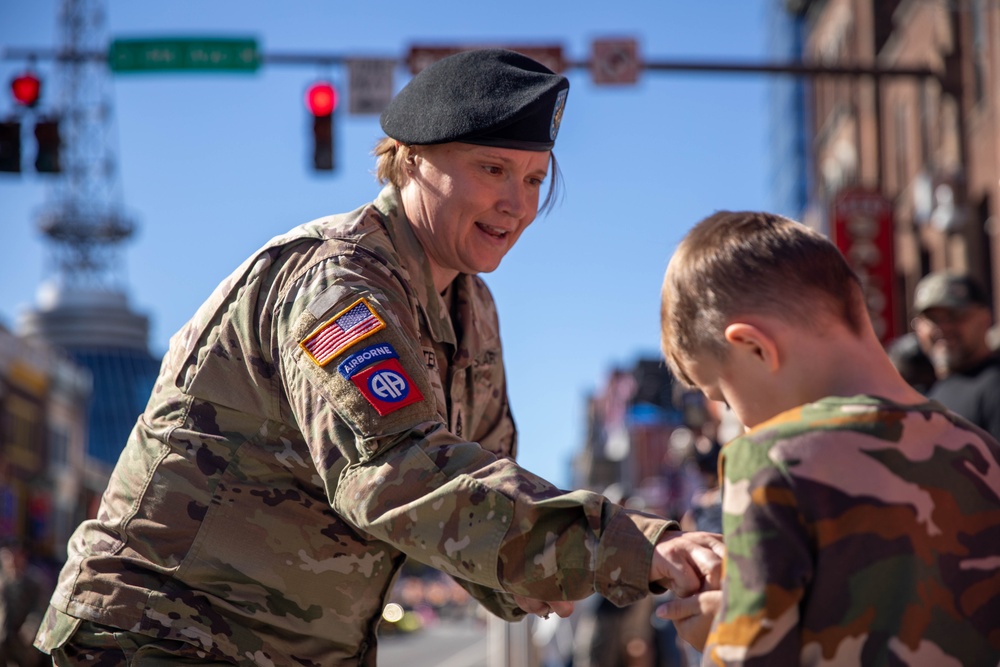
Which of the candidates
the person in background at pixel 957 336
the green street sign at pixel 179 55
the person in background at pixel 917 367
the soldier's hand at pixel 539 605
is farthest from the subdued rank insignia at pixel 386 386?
the green street sign at pixel 179 55

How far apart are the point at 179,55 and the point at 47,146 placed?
2.07 m

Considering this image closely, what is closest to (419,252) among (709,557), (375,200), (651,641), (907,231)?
(375,200)

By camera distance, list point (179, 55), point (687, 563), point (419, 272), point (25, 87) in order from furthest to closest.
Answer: point (25, 87) < point (179, 55) < point (419, 272) < point (687, 563)

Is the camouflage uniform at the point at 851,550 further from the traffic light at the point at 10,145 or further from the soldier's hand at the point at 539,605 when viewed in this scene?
the traffic light at the point at 10,145

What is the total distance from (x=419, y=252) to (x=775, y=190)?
145 meters

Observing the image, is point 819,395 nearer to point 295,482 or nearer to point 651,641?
point 295,482

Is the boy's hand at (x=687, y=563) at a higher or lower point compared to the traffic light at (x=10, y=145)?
lower

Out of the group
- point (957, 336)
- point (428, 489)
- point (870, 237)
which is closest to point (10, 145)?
point (957, 336)

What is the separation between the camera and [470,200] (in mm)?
3152

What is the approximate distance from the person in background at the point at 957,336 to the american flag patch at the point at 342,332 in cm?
449

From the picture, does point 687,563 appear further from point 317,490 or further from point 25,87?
point 25,87

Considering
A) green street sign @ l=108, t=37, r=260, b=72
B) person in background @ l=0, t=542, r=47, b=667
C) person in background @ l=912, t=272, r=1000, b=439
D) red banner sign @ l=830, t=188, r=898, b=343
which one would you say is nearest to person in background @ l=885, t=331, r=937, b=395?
person in background @ l=912, t=272, r=1000, b=439

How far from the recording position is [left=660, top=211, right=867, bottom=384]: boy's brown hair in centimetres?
235

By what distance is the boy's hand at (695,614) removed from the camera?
93.7 inches
